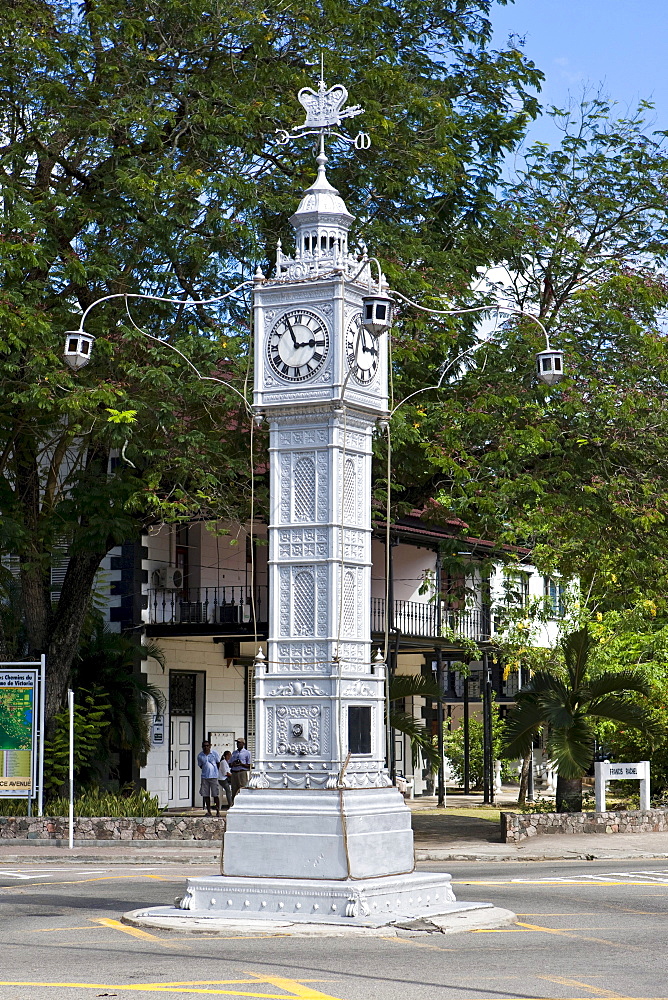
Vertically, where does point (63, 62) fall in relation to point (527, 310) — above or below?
above

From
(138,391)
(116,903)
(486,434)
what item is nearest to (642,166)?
(486,434)

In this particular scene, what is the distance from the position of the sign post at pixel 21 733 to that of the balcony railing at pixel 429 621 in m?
11.6

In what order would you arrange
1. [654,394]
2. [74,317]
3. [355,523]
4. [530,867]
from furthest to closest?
[654,394] < [74,317] < [530,867] < [355,523]

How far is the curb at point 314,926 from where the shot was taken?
37.3 ft

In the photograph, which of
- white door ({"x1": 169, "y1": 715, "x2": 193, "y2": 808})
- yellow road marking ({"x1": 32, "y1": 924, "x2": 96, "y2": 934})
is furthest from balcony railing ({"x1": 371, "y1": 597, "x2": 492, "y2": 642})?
yellow road marking ({"x1": 32, "y1": 924, "x2": 96, "y2": 934})

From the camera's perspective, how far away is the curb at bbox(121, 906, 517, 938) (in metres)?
11.4

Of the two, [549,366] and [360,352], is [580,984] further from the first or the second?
[549,366]

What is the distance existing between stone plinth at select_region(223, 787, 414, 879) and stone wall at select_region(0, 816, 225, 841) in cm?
1080

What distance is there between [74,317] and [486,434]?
679 centimetres

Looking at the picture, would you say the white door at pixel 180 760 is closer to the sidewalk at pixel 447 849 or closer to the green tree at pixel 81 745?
the green tree at pixel 81 745

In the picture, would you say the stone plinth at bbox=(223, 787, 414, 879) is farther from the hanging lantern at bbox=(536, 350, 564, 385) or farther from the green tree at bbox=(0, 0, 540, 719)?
the green tree at bbox=(0, 0, 540, 719)

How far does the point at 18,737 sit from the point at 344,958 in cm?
1389

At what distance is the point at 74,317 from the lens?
21469mm

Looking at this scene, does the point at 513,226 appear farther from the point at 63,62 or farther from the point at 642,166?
the point at 63,62
